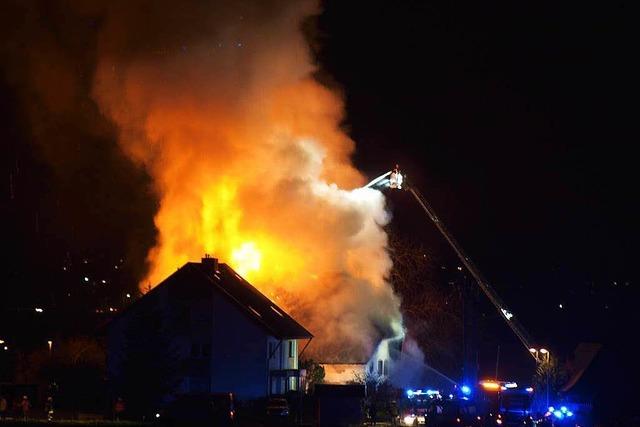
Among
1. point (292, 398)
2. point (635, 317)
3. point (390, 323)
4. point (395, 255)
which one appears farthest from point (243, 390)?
point (635, 317)

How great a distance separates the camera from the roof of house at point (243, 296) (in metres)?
50.4

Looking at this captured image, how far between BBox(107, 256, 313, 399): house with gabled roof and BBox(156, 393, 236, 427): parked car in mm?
10553

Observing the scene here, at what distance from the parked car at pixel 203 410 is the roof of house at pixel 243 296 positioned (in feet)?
37.4

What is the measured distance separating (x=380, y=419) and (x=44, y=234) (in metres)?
43.7

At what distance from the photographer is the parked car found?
3753 cm

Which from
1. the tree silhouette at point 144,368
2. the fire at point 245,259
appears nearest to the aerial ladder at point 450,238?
the fire at point 245,259

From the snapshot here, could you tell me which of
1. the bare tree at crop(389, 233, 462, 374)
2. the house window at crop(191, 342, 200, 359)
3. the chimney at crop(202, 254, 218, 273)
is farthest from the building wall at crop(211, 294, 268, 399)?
the bare tree at crop(389, 233, 462, 374)

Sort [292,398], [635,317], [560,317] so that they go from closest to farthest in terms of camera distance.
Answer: [292,398], [635,317], [560,317]

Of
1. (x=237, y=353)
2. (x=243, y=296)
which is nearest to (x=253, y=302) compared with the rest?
(x=243, y=296)

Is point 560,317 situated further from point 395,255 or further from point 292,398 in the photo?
point 292,398

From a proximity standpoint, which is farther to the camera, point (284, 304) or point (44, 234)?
point (44, 234)

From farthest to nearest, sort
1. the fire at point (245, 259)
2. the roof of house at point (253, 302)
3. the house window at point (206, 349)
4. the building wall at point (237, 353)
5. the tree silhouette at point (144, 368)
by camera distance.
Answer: the fire at point (245, 259), the roof of house at point (253, 302), the house window at point (206, 349), the building wall at point (237, 353), the tree silhouette at point (144, 368)

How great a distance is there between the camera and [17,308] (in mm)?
68750

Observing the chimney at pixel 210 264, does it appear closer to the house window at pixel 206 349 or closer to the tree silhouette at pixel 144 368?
the house window at pixel 206 349
